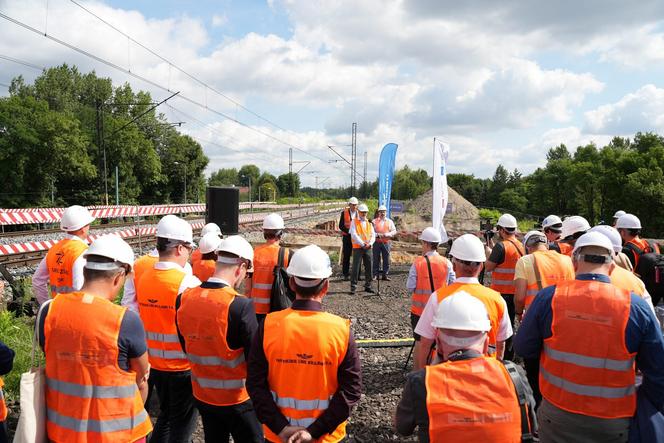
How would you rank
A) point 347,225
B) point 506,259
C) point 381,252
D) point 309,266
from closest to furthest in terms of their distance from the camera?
point 309,266
point 506,259
point 347,225
point 381,252

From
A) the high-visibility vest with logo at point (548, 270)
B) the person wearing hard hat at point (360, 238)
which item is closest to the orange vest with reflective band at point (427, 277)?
the high-visibility vest with logo at point (548, 270)

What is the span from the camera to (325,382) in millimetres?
2289

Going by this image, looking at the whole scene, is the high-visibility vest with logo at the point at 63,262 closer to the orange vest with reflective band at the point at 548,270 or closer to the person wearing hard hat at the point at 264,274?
the person wearing hard hat at the point at 264,274

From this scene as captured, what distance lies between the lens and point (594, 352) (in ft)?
8.40

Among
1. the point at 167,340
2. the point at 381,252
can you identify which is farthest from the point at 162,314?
the point at 381,252

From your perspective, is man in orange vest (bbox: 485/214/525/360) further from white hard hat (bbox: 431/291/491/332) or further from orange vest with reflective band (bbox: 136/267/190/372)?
orange vest with reflective band (bbox: 136/267/190/372)

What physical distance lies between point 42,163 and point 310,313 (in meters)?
36.2

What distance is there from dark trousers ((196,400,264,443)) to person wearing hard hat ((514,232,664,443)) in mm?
1878

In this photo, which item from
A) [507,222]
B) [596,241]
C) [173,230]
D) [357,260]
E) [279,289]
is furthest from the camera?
[357,260]

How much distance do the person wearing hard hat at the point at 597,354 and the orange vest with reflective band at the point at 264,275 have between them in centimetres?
280

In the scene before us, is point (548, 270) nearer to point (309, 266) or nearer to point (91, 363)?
point (309, 266)

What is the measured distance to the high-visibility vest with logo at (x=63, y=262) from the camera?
13.9 ft

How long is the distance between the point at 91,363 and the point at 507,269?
476cm

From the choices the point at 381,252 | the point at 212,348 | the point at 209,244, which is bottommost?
the point at 381,252
